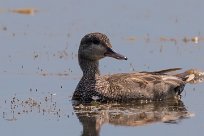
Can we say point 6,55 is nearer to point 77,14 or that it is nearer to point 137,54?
point 137,54

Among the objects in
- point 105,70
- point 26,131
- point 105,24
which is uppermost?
point 105,24

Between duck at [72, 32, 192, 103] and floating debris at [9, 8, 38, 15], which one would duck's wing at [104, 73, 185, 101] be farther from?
floating debris at [9, 8, 38, 15]

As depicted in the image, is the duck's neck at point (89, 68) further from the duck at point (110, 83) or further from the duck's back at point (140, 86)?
the duck's back at point (140, 86)

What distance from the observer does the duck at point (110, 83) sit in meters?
17.0

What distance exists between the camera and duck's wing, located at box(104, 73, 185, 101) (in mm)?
A: 17031

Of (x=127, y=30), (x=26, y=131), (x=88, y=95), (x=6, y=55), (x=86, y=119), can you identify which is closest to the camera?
(x=26, y=131)

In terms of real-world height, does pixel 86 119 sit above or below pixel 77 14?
below

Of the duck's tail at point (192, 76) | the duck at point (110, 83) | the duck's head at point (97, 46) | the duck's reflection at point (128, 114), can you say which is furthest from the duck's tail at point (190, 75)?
the duck's head at point (97, 46)

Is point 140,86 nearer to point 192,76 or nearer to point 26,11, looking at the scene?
point 192,76

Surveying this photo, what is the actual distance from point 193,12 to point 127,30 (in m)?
3.08

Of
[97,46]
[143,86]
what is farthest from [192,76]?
[97,46]

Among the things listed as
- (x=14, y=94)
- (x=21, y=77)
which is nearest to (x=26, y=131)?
(x=14, y=94)

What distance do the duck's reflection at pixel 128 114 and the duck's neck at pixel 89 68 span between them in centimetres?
101

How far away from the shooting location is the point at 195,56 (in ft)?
70.3
